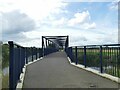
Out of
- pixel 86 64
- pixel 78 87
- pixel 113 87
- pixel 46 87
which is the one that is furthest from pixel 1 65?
pixel 86 64

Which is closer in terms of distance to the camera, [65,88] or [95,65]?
[65,88]

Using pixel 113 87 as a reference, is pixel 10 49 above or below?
above

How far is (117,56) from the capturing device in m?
10.0

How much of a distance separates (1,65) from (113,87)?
15.6ft

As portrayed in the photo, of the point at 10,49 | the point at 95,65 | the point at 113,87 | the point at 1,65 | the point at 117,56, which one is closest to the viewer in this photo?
the point at 10,49

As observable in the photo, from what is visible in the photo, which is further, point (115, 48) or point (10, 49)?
point (115, 48)

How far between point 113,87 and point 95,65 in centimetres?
527

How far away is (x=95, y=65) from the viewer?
44.5ft

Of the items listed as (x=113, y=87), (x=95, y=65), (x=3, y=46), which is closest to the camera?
(x=3, y=46)

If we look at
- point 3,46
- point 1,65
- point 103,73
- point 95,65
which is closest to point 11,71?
point 3,46

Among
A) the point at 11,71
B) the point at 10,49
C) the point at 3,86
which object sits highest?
the point at 10,49

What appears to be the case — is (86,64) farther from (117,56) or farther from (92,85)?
(92,85)

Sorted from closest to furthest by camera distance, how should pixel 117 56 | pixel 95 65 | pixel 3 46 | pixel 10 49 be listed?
pixel 10 49 → pixel 3 46 → pixel 117 56 → pixel 95 65

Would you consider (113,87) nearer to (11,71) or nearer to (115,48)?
(115,48)
